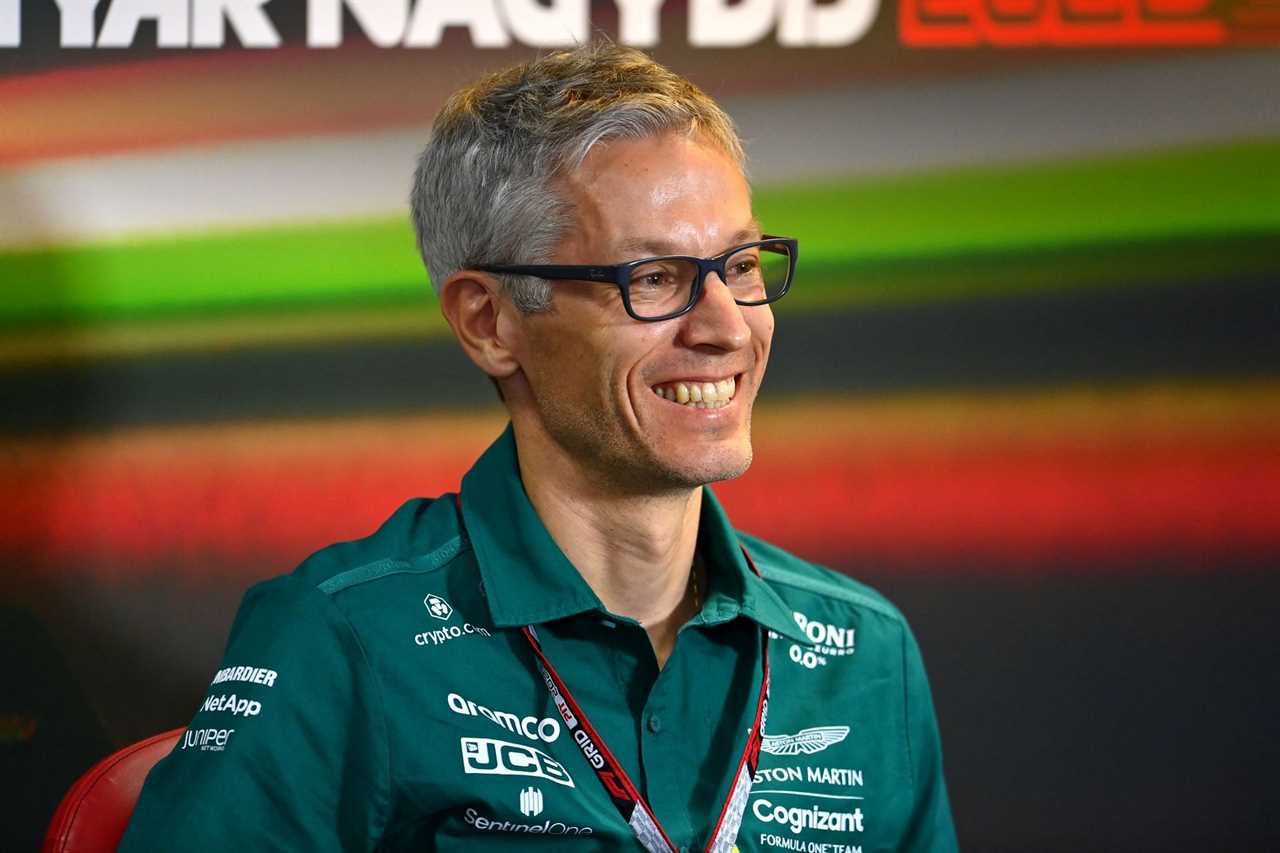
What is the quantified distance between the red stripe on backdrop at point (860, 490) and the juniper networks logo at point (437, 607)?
0.89 m

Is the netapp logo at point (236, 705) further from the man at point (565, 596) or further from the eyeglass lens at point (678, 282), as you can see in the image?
the eyeglass lens at point (678, 282)

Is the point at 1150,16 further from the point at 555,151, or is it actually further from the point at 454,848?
the point at 454,848

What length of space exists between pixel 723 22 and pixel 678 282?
1.04m

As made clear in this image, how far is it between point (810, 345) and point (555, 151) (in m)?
0.97

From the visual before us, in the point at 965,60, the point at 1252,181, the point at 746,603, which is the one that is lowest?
the point at 746,603

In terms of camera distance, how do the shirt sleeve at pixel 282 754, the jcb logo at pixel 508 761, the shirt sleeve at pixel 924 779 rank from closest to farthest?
the shirt sleeve at pixel 282 754
the jcb logo at pixel 508 761
the shirt sleeve at pixel 924 779

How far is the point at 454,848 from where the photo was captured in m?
1.59

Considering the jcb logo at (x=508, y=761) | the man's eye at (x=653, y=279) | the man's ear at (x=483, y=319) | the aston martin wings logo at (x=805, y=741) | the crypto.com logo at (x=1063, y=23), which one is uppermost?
the crypto.com logo at (x=1063, y=23)

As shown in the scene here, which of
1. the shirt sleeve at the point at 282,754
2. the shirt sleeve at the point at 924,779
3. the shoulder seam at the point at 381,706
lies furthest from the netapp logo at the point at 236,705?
the shirt sleeve at the point at 924,779

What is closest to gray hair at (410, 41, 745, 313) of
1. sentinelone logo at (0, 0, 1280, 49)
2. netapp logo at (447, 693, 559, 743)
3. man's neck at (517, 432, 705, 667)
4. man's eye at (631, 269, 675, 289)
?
man's eye at (631, 269, 675, 289)

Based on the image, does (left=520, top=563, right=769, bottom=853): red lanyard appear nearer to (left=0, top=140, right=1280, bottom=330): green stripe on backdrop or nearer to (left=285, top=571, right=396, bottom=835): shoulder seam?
(left=285, top=571, right=396, bottom=835): shoulder seam

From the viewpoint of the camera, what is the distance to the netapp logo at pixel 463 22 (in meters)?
2.51

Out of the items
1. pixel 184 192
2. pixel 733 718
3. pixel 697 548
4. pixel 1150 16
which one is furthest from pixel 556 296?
pixel 1150 16

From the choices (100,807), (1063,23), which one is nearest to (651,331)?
(100,807)
